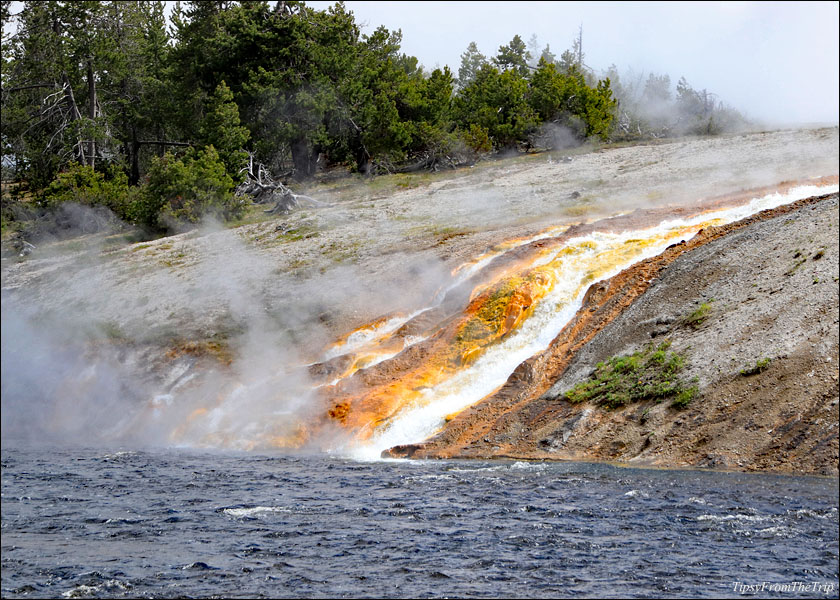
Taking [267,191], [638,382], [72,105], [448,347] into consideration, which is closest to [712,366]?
[638,382]

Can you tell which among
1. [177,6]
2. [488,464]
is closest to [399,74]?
[177,6]

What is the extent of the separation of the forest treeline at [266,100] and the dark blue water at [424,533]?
32.0 meters

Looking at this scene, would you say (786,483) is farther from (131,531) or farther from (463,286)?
(463,286)

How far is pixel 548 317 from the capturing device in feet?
80.6

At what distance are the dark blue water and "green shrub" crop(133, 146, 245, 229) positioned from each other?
24365mm

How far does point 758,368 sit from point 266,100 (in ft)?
118

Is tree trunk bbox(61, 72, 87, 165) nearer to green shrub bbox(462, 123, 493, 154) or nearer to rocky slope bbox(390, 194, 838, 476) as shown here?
green shrub bbox(462, 123, 493, 154)

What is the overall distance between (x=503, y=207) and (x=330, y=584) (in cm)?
2823

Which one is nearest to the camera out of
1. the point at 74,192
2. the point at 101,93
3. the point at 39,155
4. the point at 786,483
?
the point at 786,483

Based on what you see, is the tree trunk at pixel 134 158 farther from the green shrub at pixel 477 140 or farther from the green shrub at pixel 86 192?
the green shrub at pixel 477 140

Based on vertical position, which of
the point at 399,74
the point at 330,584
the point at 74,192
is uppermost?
the point at 399,74

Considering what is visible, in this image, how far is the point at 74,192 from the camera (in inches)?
1666

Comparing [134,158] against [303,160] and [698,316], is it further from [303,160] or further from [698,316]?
[698,316]

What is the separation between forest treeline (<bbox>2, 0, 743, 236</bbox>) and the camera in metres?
48.3
